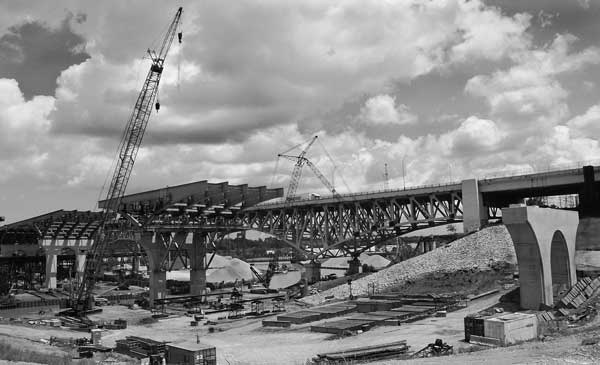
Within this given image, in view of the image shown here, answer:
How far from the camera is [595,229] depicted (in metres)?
66.1

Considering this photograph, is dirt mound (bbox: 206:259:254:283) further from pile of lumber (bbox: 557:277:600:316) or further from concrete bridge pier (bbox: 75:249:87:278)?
pile of lumber (bbox: 557:277:600:316)

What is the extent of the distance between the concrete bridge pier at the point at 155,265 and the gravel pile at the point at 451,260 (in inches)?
837

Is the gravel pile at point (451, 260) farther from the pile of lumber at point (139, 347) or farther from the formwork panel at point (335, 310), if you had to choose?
the pile of lumber at point (139, 347)

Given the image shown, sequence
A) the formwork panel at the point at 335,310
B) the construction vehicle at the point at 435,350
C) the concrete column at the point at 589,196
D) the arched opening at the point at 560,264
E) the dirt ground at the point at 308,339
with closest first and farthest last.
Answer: the dirt ground at the point at 308,339 < the construction vehicle at the point at 435,350 < the arched opening at the point at 560,264 < the formwork panel at the point at 335,310 < the concrete column at the point at 589,196

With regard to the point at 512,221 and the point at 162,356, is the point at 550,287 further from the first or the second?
the point at 162,356

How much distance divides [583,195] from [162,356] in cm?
6072

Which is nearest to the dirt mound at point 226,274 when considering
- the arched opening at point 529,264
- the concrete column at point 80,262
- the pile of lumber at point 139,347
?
the concrete column at point 80,262

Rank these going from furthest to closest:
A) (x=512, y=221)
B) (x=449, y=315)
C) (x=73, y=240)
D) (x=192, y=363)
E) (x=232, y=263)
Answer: (x=232, y=263) < (x=73, y=240) < (x=449, y=315) < (x=512, y=221) < (x=192, y=363)

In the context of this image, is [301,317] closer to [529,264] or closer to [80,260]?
[529,264]

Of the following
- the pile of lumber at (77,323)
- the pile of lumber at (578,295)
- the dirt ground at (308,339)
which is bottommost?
the pile of lumber at (77,323)

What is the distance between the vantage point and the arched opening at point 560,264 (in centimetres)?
4538

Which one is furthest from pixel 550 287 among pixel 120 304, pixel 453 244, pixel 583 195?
pixel 120 304

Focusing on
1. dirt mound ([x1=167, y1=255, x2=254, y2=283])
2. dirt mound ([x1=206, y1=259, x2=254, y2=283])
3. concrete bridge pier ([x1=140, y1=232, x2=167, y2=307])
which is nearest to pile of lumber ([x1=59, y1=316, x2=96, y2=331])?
concrete bridge pier ([x1=140, y1=232, x2=167, y2=307])

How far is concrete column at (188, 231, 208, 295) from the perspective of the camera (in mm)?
80938
